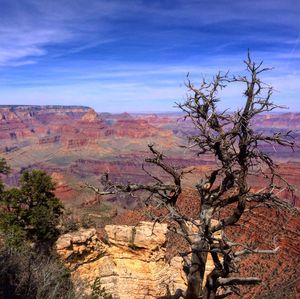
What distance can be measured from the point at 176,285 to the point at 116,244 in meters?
4.16

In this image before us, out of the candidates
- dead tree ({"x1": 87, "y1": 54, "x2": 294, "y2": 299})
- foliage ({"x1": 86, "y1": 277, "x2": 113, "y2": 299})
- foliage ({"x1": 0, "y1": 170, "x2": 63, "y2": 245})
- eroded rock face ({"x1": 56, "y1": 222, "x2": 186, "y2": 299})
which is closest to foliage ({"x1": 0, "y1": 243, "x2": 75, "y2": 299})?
dead tree ({"x1": 87, "y1": 54, "x2": 294, "y2": 299})

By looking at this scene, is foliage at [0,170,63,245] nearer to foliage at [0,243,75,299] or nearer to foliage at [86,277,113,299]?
foliage at [86,277,113,299]

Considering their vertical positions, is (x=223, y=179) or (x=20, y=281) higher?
(x=223, y=179)

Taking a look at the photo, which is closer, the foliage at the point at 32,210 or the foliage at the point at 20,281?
the foliage at the point at 20,281

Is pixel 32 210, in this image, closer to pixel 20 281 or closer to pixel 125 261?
pixel 125 261

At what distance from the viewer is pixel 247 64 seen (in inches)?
344

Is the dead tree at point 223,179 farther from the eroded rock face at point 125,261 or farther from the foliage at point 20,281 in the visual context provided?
the eroded rock face at point 125,261

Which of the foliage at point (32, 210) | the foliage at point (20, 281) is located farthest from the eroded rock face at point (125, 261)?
the foliage at point (20, 281)

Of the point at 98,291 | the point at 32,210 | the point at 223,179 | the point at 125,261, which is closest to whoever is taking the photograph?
the point at 223,179

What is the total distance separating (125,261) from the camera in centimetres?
2278

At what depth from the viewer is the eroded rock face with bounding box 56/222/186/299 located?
21.7 metres

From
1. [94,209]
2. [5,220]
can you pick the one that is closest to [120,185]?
[5,220]

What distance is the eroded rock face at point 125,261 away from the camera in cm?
2172

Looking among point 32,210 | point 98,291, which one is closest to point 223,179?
point 98,291
